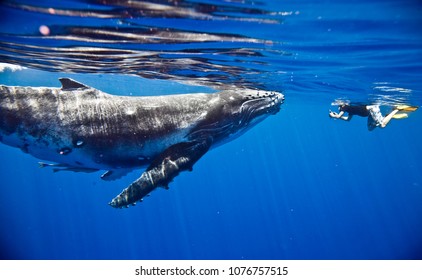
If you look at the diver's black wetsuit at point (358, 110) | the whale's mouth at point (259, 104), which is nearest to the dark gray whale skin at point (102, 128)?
the whale's mouth at point (259, 104)

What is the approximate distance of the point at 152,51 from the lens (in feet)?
36.6

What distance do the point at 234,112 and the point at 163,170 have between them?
327cm

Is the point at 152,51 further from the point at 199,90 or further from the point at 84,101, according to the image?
the point at 199,90

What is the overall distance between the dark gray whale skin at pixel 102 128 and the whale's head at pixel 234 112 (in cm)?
4

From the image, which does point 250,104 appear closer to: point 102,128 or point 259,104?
point 259,104

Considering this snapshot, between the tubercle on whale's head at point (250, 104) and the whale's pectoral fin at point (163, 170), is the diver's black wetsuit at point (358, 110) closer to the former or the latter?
the tubercle on whale's head at point (250, 104)

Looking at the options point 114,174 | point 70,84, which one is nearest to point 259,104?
point 114,174

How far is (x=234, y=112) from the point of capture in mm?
9195

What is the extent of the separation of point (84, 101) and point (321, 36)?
7481 millimetres

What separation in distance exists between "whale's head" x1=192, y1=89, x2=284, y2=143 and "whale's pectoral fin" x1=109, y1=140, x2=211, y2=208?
720 mm

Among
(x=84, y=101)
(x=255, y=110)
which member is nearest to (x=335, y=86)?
(x=255, y=110)

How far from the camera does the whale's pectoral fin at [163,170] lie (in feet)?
21.9

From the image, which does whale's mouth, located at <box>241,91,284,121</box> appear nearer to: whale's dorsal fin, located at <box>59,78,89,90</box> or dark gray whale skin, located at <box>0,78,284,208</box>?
dark gray whale skin, located at <box>0,78,284,208</box>

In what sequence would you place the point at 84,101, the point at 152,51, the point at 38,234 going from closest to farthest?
1. the point at 84,101
2. the point at 152,51
3. the point at 38,234
